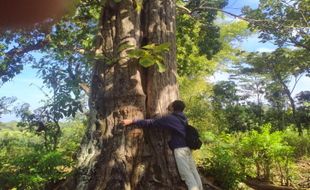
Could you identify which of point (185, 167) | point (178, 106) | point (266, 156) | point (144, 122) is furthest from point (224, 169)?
point (144, 122)

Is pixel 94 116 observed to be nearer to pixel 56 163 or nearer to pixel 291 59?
pixel 56 163

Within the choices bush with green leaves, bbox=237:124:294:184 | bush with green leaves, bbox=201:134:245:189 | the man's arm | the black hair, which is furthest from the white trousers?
bush with green leaves, bbox=237:124:294:184

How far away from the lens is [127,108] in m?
5.27

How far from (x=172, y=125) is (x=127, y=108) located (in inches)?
26.4

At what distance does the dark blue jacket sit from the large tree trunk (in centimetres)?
11

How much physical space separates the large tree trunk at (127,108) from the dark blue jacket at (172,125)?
109mm

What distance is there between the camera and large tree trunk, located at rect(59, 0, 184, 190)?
5.06 meters

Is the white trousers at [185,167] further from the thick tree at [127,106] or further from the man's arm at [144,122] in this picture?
the man's arm at [144,122]

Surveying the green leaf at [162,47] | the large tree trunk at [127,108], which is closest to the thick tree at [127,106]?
the large tree trunk at [127,108]

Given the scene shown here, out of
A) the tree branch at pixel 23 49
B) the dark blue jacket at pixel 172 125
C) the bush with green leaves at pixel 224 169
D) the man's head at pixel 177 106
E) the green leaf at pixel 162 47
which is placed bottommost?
the bush with green leaves at pixel 224 169

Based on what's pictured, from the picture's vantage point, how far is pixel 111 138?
519cm

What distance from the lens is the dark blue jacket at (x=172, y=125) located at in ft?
16.9

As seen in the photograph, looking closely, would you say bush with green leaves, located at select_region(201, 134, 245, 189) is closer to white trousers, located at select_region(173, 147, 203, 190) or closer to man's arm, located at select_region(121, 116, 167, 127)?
white trousers, located at select_region(173, 147, 203, 190)

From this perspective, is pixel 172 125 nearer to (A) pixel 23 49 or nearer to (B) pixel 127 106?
(B) pixel 127 106
